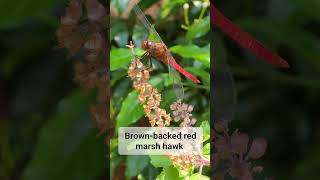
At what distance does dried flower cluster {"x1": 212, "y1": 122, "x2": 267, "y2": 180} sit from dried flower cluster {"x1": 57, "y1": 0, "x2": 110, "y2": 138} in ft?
0.34

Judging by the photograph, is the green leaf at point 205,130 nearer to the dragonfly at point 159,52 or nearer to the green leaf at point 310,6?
the dragonfly at point 159,52

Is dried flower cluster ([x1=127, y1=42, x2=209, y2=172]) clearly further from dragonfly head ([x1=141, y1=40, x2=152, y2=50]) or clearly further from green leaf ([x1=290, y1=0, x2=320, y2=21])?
green leaf ([x1=290, y1=0, x2=320, y2=21])

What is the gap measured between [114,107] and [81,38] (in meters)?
0.07

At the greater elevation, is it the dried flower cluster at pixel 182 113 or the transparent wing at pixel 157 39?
the transparent wing at pixel 157 39

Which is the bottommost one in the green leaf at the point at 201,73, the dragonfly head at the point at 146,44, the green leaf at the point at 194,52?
the green leaf at the point at 201,73

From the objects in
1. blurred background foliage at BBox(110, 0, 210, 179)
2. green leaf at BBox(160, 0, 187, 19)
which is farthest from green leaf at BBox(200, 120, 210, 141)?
green leaf at BBox(160, 0, 187, 19)

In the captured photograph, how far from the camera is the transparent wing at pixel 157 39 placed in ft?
1.80

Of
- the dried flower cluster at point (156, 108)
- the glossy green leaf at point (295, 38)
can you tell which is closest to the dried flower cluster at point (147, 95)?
the dried flower cluster at point (156, 108)

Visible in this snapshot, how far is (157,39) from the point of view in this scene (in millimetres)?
545

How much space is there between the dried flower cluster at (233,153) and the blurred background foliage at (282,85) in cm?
2

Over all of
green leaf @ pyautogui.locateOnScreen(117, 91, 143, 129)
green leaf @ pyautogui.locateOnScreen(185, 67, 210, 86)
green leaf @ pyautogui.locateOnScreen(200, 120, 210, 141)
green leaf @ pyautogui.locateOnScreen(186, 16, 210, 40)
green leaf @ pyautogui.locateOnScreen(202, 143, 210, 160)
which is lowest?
green leaf @ pyautogui.locateOnScreen(202, 143, 210, 160)

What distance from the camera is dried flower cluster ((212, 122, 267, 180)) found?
565 mm

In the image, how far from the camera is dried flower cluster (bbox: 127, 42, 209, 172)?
0.54 m

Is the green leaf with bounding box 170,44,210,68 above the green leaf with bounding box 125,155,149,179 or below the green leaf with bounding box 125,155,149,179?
above
